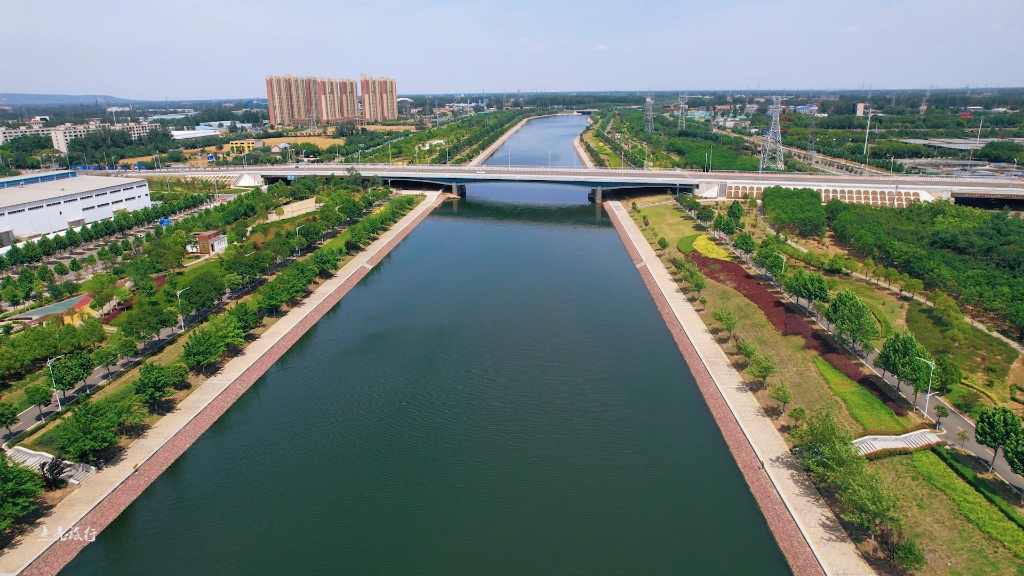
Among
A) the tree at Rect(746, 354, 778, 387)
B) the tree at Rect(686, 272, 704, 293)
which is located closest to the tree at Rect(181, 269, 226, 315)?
the tree at Rect(686, 272, 704, 293)

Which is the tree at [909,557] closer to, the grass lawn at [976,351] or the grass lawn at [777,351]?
the grass lawn at [777,351]

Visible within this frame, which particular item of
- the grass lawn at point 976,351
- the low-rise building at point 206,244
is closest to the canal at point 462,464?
the grass lawn at point 976,351

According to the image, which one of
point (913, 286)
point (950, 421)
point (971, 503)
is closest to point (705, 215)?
point (913, 286)

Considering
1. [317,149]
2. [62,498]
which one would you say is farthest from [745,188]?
[317,149]

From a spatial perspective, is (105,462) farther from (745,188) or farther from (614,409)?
(745,188)

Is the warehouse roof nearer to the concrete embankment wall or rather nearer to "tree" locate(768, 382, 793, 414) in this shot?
the concrete embankment wall

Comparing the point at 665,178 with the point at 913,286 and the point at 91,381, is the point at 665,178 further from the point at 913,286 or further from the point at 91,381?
the point at 91,381

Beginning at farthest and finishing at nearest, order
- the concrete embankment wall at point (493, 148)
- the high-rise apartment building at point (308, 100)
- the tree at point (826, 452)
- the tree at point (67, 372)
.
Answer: the high-rise apartment building at point (308, 100) < the concrete embankment wall at point (493, 148) < the tree at point (67, 372) < the tree at point (826, 452)
